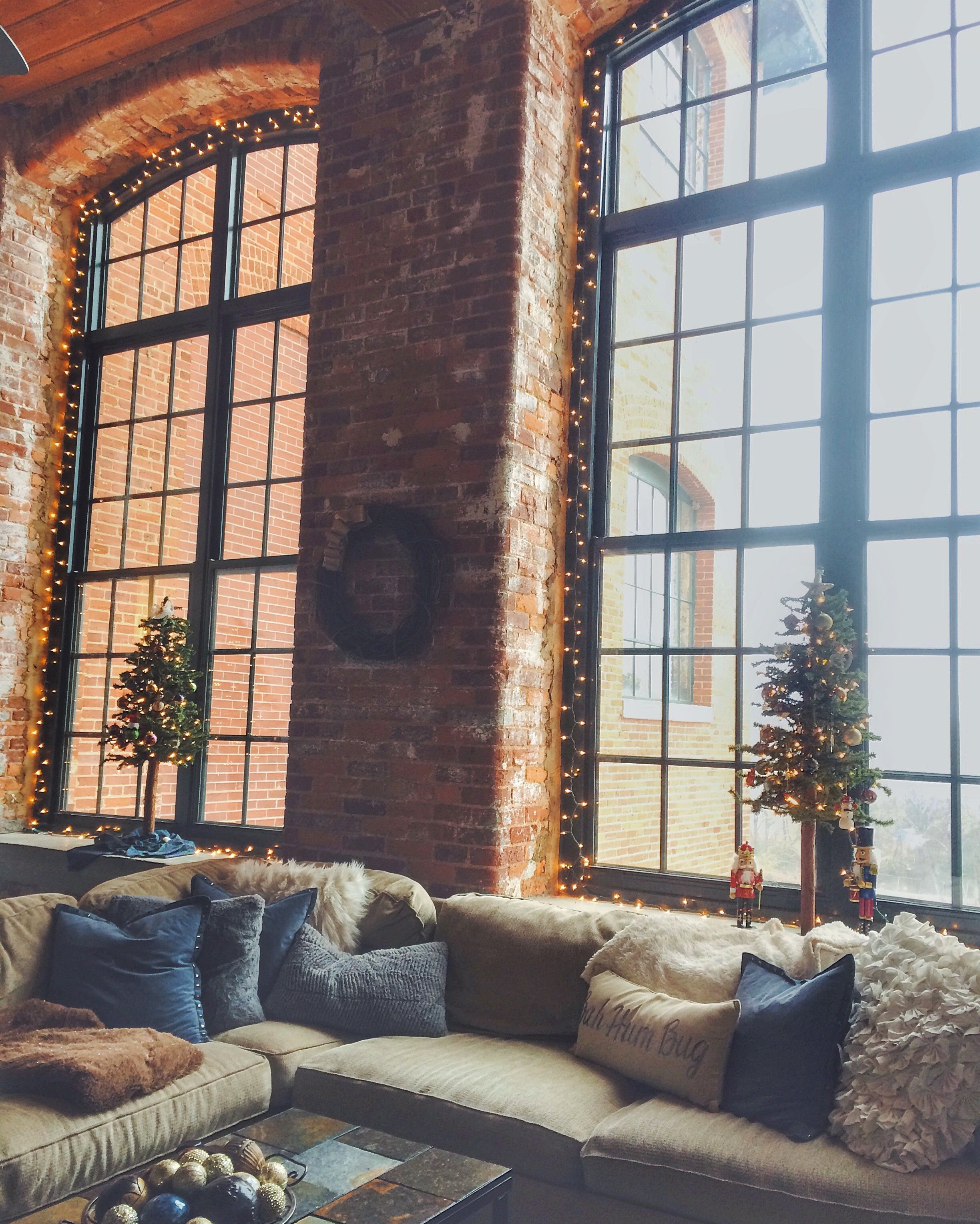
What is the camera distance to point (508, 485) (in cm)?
394

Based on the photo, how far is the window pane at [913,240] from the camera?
12.1 feet

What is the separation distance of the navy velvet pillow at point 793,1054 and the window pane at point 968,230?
2.34 metres

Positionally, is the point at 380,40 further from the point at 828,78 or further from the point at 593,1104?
the point at 593,1104

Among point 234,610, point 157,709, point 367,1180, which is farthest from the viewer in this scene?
point 234,610

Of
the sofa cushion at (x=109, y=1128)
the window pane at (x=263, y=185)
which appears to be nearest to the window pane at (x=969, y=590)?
the sofa cushion at (x=109, y=1128)

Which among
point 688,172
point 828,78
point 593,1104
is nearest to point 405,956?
point 593,1104

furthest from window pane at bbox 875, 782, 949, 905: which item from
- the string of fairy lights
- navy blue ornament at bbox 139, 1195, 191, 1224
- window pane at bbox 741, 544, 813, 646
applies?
navy blue ornament at bbox 139, 1195, 191, 1224

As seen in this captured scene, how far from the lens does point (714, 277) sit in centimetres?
414

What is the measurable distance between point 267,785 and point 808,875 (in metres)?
2.55

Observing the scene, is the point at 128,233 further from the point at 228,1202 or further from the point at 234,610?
the point at 228,1202

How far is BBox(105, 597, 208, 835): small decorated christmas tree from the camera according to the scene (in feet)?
15.6

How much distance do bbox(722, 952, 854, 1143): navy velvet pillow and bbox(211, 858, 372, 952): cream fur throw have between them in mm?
1339

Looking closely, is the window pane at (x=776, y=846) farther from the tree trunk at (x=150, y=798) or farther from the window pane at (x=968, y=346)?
the tree trunk at (x=150, y=798)

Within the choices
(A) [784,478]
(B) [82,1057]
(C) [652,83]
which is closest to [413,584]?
(A) [784,478]
